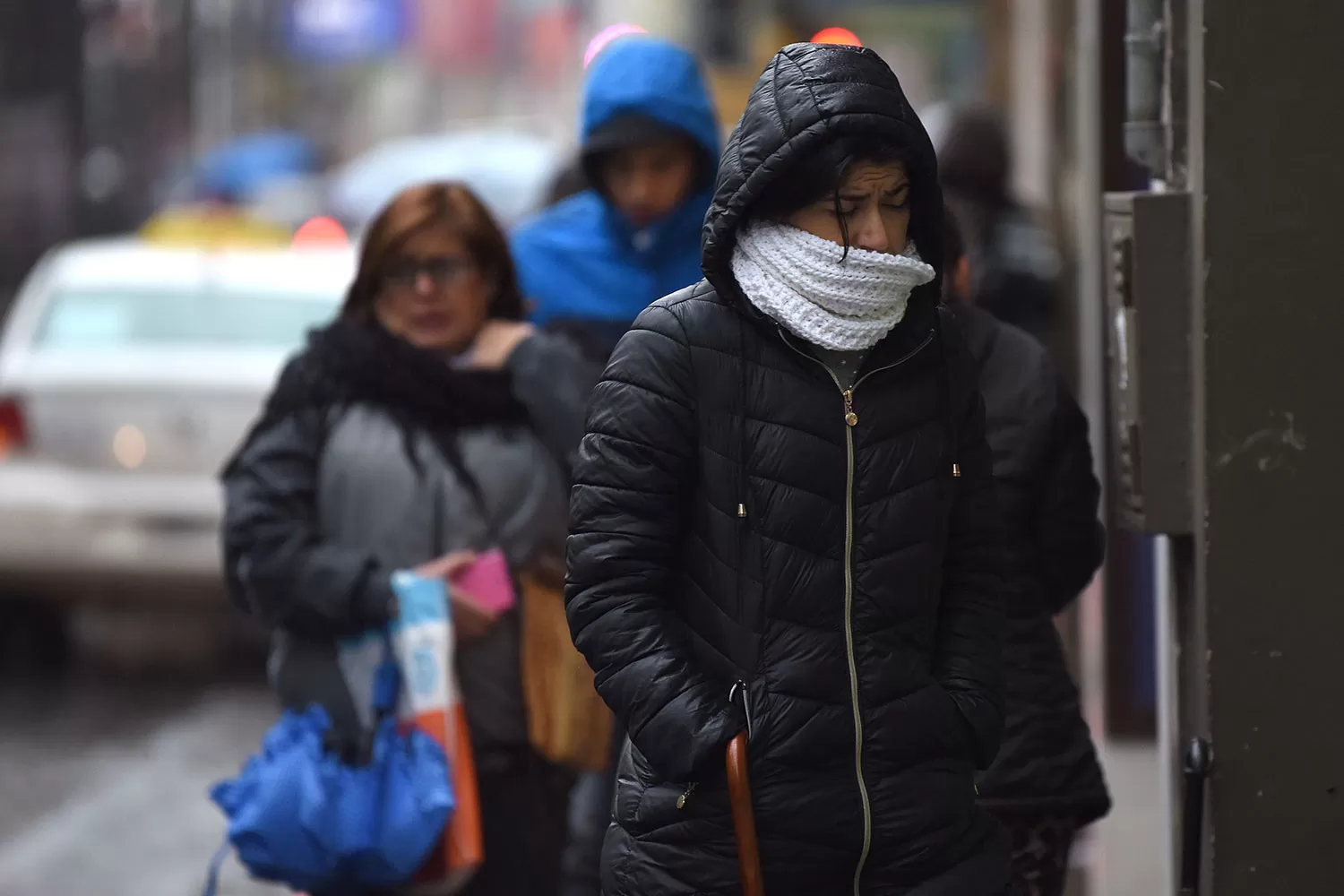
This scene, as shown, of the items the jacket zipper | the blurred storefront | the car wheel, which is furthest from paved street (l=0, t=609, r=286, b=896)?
the blurred storefront

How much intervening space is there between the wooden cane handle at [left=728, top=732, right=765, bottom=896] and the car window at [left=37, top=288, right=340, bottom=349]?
6.94m

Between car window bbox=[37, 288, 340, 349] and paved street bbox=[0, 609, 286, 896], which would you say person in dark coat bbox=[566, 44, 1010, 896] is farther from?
car window bbox=[37, 288, 340, 349]

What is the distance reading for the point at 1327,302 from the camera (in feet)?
13.5

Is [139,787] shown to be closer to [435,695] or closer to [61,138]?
[435,695]

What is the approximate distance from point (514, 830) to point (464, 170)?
14169 millimetres

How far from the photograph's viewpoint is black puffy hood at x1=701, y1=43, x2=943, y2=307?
3344mm

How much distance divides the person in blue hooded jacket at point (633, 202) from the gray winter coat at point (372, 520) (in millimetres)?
584

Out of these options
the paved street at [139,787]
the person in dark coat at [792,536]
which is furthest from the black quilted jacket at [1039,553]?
the paved street at [139,787]

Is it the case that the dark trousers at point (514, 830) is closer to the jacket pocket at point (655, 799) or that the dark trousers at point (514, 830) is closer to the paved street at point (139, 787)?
the jacket pocket at point (655, 799)

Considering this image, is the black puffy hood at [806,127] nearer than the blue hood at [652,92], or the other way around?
the black puffy hood at [806,127]

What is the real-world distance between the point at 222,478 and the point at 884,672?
6.78ft

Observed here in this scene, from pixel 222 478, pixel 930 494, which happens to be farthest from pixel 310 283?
pixel 930 494

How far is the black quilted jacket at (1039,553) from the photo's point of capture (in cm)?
433

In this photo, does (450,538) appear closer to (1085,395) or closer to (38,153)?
(1085,395)
